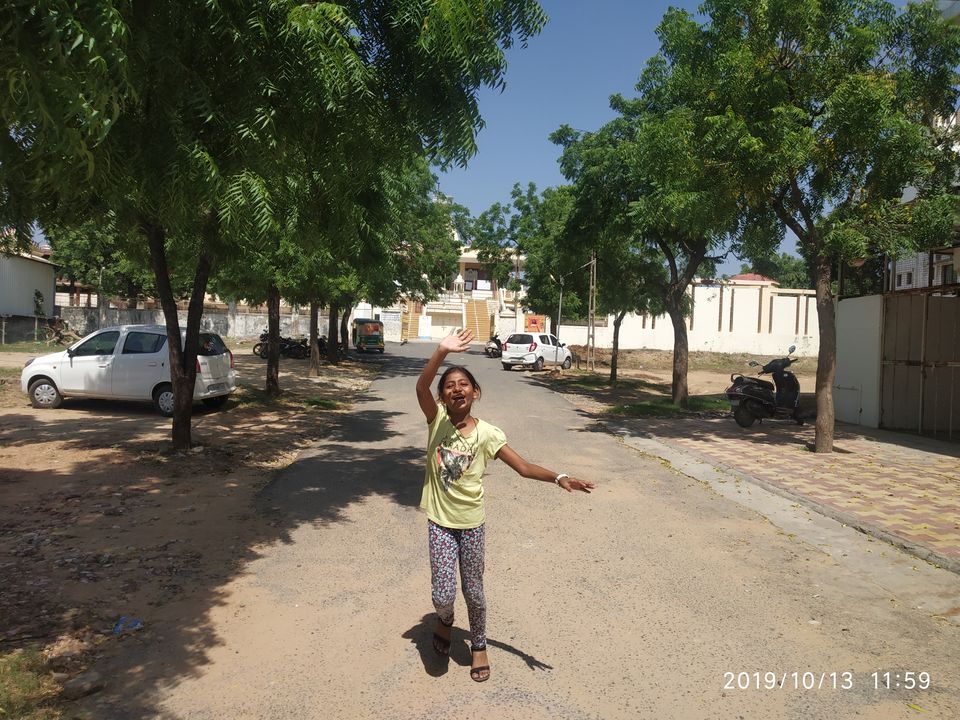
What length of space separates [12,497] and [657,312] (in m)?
25.2

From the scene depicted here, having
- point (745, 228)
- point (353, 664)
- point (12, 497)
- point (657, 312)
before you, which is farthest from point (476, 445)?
point (657, 312)

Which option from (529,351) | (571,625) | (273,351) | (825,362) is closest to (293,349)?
(529,351)

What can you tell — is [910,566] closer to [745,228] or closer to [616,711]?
[616,711]

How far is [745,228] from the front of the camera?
14586mm

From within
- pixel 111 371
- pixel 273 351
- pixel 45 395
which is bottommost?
pixel 45 395

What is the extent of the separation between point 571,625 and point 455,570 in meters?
1.13

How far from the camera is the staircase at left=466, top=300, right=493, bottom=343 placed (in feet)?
229

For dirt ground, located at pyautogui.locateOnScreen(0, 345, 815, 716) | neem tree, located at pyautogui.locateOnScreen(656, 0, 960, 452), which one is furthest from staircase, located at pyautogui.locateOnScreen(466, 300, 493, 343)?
neem tree, located at pyautogui.locateOnScreen(656, 0, 960, 452)

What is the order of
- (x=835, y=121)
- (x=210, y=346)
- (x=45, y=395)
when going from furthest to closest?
→ (x=210, y=346)
(x=45, y=395)
(x=835, y=121)

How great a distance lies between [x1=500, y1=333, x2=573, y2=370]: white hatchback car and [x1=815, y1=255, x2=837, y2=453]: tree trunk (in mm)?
21759

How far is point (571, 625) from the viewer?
14.7ft

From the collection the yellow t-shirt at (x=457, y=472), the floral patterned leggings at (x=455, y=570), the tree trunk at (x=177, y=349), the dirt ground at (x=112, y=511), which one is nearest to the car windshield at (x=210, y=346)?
the dirt ground at (x=112, y=511)

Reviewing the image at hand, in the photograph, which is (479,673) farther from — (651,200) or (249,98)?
(651,200)

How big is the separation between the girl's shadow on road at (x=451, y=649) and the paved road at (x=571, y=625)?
0.05ft
